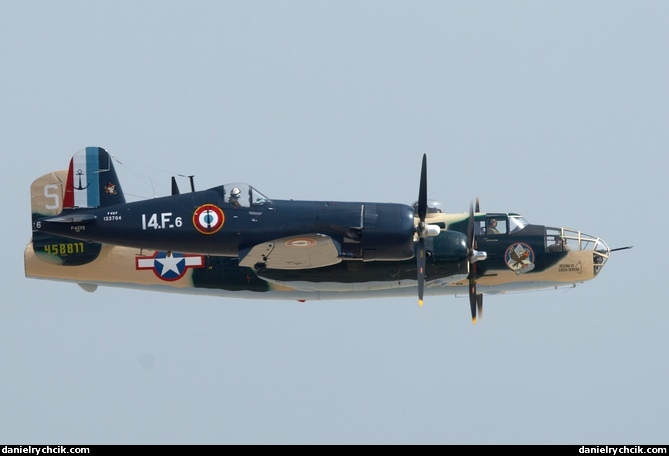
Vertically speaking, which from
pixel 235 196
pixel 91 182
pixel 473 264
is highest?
pixel 91 182

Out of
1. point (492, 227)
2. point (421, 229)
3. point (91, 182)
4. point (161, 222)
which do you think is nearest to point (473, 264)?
point (492, 227)

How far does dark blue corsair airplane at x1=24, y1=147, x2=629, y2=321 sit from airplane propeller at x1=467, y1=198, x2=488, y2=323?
0.15ft

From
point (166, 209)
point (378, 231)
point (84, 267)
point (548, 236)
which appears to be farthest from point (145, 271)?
point (548, 236)

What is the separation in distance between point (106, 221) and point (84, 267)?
5.26 m

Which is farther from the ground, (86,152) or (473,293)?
(86,152)

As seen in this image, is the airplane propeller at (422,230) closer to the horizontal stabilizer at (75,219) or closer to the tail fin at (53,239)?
the horizontal stabilizer at (75,219)

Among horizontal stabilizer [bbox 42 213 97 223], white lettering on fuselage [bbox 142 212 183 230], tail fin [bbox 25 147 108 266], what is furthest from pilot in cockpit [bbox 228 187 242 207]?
tail fin [bbox 25 147 108 266]

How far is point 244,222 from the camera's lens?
1859 inches

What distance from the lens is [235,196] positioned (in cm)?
4728

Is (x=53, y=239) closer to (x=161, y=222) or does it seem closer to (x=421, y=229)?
(x=161, y=222)

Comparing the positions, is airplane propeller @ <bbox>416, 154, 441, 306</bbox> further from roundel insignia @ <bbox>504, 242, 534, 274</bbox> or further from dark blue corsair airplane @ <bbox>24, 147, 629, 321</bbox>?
roundel insignia @ <bbox>504, 242, 534, 274</bbox>

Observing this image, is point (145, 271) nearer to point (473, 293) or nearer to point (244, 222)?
point (244, 222)

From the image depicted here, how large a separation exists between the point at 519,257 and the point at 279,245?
29.8 feet

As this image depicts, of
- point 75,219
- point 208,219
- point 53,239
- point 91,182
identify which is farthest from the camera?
point 53,239
